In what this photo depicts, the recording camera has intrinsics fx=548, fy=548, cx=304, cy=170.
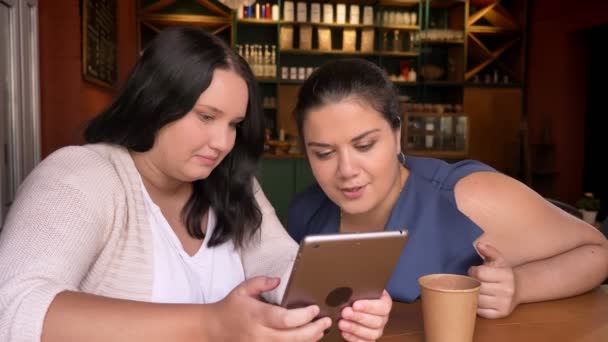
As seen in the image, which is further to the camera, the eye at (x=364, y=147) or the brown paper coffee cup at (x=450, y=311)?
the eye at (x=364, y=147)

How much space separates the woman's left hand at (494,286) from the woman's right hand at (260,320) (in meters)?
0.45

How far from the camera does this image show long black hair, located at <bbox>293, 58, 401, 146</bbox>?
1.43 meters

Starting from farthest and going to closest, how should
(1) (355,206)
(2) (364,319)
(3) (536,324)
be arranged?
(1) (355,206) < (3) (536,324) < (2) (364,319)

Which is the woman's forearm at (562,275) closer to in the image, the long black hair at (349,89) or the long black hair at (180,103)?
the long black hair at (349,89)

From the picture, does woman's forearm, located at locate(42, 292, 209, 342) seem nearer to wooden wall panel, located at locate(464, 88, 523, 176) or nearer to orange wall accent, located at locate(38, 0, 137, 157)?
orange wall accent, located at locate(38, 0, 137, 157)

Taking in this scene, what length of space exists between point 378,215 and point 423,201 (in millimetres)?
164

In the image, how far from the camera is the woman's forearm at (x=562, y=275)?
1.22 m

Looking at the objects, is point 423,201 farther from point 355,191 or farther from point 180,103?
point 180,103

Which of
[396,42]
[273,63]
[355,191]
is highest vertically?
[396,42]

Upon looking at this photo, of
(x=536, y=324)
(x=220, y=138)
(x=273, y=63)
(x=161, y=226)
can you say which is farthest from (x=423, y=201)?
(x=273, y=63)

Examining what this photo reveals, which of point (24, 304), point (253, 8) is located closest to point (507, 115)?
point (253, 8)

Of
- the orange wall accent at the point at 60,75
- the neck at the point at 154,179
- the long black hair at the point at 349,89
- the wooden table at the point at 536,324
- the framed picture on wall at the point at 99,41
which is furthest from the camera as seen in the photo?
the framed picture on wall at the point at 99,41

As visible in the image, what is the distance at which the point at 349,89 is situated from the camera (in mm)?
1433

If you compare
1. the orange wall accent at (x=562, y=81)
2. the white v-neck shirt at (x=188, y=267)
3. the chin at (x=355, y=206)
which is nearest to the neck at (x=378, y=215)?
the chin at (x=355, y=206)
